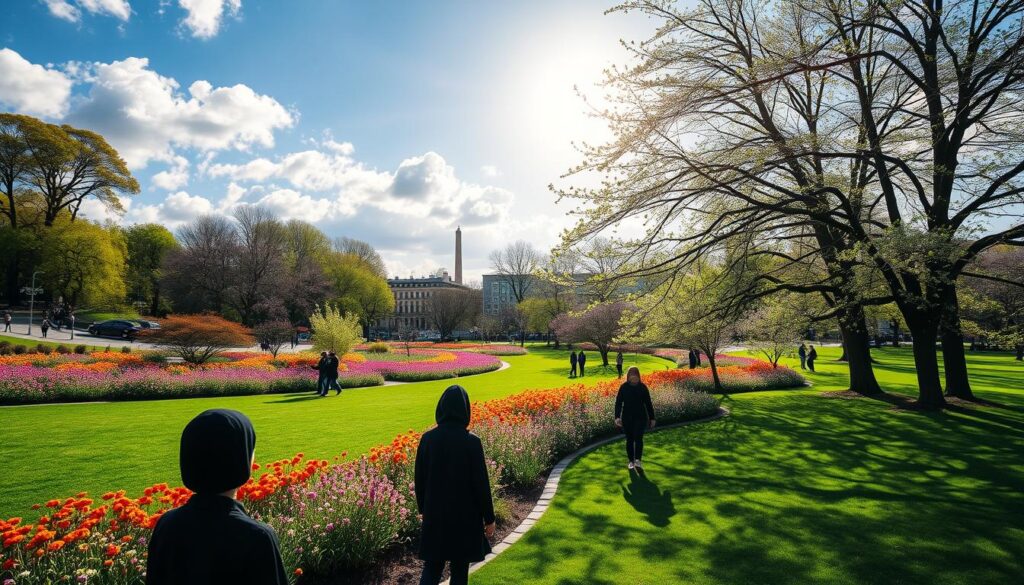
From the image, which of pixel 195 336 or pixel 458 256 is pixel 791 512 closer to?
pixel 195 336

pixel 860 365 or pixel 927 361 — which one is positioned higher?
pixel 927 361

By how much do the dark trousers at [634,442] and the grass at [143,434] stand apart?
516 cm

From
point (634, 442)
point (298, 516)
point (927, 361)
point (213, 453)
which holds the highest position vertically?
point (213, 453)

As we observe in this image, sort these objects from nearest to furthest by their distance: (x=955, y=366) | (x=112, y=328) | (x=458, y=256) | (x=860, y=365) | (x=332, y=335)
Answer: (x=955, y=366)
(x=860, y=365)
(x=332, y=335)
(x=112, y=328)
(x=458, y=256)

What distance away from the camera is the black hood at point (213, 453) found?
1.96 metres

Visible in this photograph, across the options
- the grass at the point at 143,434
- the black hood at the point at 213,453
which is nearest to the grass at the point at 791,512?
the black hood at the point at 213,453

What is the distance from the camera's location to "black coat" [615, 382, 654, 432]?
834cm

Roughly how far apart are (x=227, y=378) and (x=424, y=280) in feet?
396

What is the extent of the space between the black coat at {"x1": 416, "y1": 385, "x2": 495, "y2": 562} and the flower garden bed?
16.9m

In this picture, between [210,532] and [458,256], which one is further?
[458,256]

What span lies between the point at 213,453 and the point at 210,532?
1.03ft

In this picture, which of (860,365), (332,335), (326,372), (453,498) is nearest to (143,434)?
(326,372)

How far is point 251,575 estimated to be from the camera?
6.37ft

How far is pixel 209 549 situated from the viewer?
192cm
